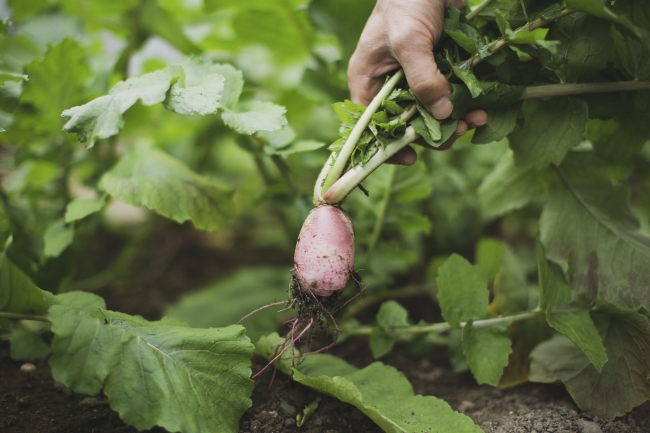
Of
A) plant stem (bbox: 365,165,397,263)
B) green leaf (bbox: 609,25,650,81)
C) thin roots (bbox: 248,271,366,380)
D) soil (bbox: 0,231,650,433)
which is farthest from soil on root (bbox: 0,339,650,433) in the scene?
green leaf (bbox: 609,25,650,81)

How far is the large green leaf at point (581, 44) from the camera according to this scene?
1.17 m

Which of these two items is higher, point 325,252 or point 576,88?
point 576,88

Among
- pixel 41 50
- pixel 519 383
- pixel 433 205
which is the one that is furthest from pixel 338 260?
pixel 41 50

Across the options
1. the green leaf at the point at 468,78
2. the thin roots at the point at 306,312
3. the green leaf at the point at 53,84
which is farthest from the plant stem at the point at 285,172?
the green leaf at the point at 53,84

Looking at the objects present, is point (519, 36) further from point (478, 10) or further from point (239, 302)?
point (239, 302)

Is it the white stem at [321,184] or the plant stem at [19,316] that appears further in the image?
the white stem at [321,184]

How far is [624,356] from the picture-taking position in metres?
1.31

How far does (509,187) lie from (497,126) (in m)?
0.52

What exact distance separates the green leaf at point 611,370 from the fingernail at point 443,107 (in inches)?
30.3

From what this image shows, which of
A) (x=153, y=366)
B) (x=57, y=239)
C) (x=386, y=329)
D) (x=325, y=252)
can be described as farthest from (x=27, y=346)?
(x=386, y=329)

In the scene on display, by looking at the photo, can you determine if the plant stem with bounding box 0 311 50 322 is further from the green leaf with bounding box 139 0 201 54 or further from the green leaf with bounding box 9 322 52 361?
the green leaf with bounding box 139 0 201 54

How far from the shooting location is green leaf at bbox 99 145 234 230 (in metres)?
1.39

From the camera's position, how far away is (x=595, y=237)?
1.43 meters

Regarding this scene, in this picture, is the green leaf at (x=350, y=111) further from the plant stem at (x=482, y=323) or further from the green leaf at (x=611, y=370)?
the green leaf at (x=611, y=370)
